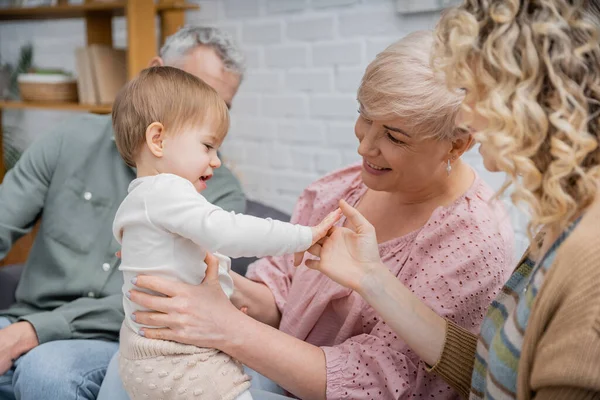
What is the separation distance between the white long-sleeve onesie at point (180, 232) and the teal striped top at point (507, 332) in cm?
35

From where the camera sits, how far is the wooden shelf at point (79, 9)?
110 inches

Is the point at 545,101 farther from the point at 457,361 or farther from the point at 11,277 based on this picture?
the point at 11,277

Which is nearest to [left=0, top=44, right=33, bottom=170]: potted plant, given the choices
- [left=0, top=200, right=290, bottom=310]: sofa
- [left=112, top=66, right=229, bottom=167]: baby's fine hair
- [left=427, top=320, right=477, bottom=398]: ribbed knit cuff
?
[left=0, top=200, right=290, bottom=310]: sofa

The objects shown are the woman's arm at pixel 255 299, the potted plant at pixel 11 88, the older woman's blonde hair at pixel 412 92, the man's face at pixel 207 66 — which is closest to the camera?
the older woman's blonde hair at pixel 412 92

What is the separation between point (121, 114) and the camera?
1310mm

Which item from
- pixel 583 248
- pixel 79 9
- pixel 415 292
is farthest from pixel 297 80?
pixel 583 248

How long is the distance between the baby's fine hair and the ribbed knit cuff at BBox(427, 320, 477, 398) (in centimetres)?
58

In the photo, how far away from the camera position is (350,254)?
4.42ft

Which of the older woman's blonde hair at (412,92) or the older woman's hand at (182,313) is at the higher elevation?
the older woman's blonde hair at (412,92)

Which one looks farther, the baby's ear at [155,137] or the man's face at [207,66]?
the man's face at [207,66]

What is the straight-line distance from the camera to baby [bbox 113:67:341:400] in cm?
120

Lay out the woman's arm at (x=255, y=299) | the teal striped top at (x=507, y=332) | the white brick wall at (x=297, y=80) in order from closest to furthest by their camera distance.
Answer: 1. the teal striped top at (x=507, y=332)
2. the woman's arm at (x=255, y=299)
3. the white brick wall at (x=297, y=80)

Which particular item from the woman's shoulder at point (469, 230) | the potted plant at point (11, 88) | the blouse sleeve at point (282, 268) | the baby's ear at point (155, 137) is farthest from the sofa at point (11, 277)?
the potted plant at point (11, 88)

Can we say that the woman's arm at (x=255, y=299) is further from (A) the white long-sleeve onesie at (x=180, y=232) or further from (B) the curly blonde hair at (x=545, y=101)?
(B) the curly blonde hair at (x=545, y=101)
